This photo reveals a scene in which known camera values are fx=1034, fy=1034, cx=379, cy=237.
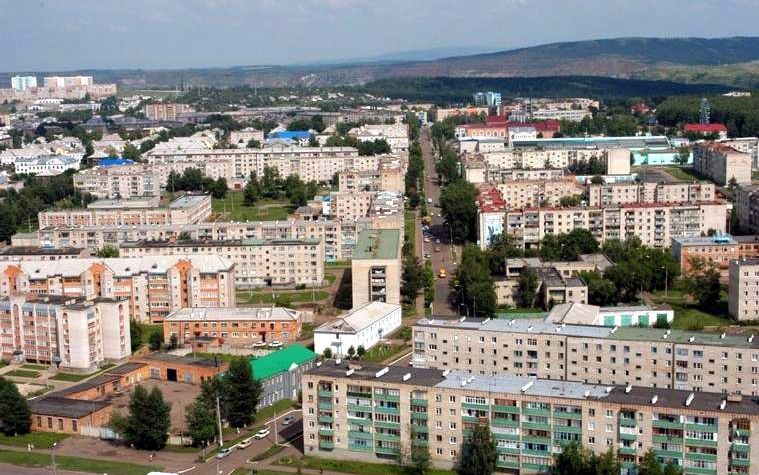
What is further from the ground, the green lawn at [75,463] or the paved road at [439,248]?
the paved road at [439,248]

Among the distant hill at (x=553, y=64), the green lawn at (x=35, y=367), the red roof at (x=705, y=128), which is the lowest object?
the green lawn at (x=35, y=367)

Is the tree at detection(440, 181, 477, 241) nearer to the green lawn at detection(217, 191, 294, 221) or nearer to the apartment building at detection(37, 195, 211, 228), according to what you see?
the green lawn at detection(217, 191, 294, 221)

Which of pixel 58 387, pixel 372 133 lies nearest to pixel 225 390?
pixel 58 387

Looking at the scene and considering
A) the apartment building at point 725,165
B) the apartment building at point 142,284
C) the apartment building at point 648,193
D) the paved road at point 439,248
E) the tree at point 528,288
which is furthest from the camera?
the apartment building at point 725,165

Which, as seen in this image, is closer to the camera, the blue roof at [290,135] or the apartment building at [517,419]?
the apartment building at [517,419]

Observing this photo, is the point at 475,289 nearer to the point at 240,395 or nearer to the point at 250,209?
the point at 240,395

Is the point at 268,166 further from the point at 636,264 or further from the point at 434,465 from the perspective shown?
the point at 434,465

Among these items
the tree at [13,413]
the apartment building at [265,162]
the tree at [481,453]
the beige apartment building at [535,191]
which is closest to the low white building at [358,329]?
the tree at [13,413]

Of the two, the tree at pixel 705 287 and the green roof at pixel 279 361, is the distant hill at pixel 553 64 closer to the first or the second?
the tree at pixel 705 287
